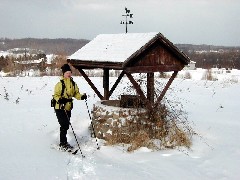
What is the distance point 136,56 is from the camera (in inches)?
301

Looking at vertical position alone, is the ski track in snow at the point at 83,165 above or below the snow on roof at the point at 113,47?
below

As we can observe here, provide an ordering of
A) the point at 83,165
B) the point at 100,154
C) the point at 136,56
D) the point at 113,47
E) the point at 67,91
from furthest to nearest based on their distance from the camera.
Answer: the point at 113,47 → the point at 136,56 → the point at 67,91 → the point at 100,154 → the point at 83,165

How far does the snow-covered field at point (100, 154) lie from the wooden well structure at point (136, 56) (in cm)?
150

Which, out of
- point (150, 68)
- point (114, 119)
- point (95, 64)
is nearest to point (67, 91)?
point (95, 64)

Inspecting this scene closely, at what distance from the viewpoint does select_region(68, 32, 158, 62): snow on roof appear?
7.81 m

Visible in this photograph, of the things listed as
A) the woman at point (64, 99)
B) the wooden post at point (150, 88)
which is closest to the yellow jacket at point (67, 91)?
the woman at point (64, 99)

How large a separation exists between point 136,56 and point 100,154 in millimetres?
2233

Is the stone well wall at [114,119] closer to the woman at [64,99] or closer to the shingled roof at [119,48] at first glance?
the woman at [64,99]

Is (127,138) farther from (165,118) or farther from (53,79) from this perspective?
(53,79)

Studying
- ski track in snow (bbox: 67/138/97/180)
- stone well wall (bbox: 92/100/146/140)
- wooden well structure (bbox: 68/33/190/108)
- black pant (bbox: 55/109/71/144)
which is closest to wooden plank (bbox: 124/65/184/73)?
wooden well structure (bbox: 68/33/190/108)

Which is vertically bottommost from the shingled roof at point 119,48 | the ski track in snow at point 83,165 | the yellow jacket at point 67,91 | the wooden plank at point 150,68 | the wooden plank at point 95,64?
the ski track in snow at point 83,165

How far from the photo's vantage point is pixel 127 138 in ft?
25.9

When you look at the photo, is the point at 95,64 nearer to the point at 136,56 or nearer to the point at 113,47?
the point at 113,47

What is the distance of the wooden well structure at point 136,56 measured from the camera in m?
7.69
